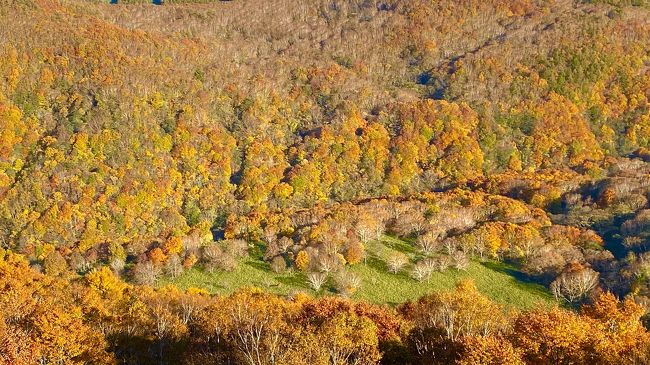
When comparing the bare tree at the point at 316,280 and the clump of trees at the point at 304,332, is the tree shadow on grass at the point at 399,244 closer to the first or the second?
the bare tree at the point at 316,280

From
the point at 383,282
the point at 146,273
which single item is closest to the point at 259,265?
the point at 146,273

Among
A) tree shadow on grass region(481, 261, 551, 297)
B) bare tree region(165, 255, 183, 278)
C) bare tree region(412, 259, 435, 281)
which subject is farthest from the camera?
bare tree region(165, 255, 183, 278)

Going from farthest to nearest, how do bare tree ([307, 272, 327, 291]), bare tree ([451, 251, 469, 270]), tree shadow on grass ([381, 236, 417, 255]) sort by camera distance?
tree shadow on grass ([381, 236, 417, 255]) < bare tree ([451, 251, 469, 270]) < bare tree ([307, 272, 327, 291])

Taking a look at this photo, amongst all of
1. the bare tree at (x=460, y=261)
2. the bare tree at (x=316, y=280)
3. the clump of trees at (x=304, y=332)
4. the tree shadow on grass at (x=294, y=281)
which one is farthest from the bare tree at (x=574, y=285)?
the tree shadow on grass at (x=294, y=281)

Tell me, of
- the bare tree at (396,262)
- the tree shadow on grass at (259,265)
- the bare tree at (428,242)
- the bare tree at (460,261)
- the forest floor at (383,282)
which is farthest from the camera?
the bare tree at (428,242)

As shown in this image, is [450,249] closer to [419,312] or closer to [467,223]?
[467,223]

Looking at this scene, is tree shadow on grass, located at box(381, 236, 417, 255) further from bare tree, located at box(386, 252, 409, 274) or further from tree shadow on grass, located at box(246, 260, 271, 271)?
tree shadow on grass, located at box(246, 260, 271, 271)

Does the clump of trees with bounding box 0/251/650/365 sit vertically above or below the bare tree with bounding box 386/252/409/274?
above

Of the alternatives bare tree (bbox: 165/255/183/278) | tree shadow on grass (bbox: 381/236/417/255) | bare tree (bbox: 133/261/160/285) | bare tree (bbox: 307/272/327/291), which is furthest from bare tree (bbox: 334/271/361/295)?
bare tree (bbox: 133/261/160/285)

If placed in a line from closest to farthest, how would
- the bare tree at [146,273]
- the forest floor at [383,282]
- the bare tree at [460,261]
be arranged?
the forest floor at [383,282] → the bare tree at [146,273] → the bare tree at [460,261]
